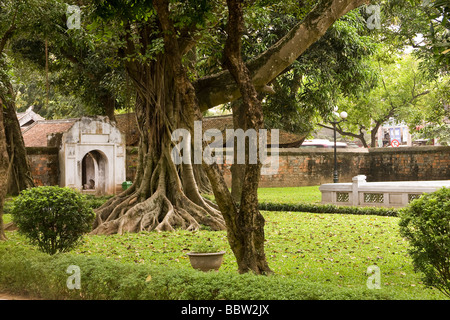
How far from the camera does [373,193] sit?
18281 mm

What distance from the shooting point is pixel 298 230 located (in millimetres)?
13148

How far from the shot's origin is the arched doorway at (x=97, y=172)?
25297mm

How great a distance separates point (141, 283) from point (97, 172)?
2179 cm

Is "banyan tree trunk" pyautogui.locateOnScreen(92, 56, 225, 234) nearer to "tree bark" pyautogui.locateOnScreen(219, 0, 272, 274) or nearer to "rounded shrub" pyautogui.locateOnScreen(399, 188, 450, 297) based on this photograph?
"tree bark" pyautogui.locateOnScreen(219, 0, 272, 274)

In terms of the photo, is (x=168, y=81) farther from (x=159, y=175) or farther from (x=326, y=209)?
(x=326, y=209)

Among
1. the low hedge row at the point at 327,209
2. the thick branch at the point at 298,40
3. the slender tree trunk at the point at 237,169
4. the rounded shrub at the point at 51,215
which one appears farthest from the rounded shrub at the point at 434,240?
the slender tree trunk at the point at 237,169

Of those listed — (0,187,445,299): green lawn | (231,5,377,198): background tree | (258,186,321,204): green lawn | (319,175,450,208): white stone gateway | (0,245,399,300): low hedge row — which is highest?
(231,5,377,198): background tree

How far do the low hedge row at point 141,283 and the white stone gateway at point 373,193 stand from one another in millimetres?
11936

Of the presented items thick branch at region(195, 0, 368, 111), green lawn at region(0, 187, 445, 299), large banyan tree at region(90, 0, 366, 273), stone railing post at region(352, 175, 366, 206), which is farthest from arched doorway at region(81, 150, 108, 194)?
thick branch at region(195, 0, 368, 111)

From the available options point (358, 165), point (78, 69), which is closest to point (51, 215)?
point (78, 69)

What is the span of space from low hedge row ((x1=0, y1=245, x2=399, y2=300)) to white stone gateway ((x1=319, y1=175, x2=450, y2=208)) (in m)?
11.9

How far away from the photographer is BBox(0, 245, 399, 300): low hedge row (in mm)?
5504

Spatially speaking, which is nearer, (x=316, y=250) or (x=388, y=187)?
(x=316, y=250)

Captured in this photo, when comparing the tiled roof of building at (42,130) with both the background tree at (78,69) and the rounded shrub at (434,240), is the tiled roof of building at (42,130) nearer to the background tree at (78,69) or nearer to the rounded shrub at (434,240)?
the background tree at (78,69)
